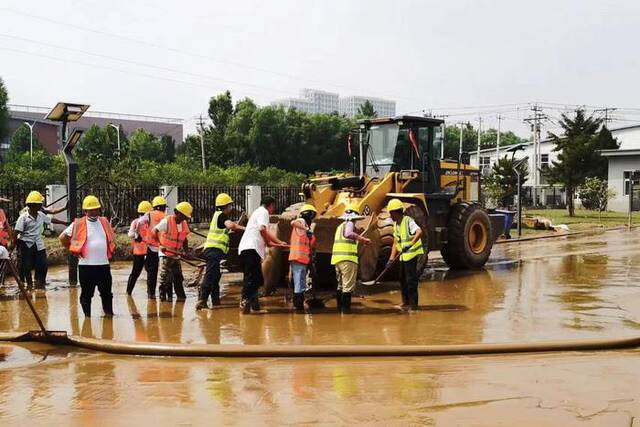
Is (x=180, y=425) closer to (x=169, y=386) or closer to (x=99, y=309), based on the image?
(x=169, y=386)

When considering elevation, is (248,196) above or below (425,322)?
above

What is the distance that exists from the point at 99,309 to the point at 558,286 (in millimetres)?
7494

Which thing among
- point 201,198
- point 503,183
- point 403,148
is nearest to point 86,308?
point 403,148

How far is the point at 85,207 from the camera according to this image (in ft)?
28.5

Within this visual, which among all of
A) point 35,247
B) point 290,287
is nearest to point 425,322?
point 290,287

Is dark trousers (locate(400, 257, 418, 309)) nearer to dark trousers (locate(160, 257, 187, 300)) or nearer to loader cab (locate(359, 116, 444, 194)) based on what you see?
dark trousers (locate(160, 257, 187, 300))

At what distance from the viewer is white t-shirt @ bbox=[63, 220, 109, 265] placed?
28.2ft

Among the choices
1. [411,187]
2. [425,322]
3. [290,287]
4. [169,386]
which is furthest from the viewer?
[411,187]

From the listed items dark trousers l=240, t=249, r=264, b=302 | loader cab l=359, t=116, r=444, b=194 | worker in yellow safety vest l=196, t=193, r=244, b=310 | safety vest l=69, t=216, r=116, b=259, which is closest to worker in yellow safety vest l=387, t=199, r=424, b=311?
dark trousers l=240, t=249, r=264, b=302

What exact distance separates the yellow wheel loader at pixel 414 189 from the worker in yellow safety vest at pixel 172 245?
209 centimetres

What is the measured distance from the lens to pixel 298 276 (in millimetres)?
9203

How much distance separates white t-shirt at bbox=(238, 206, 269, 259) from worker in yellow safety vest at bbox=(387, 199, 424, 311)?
70.5 inches

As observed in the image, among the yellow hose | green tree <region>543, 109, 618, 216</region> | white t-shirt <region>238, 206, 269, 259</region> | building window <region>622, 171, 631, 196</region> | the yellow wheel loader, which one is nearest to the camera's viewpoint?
the yellow hose

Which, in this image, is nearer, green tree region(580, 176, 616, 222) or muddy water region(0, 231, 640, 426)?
muddy water region(0, 231, 640, 426)
